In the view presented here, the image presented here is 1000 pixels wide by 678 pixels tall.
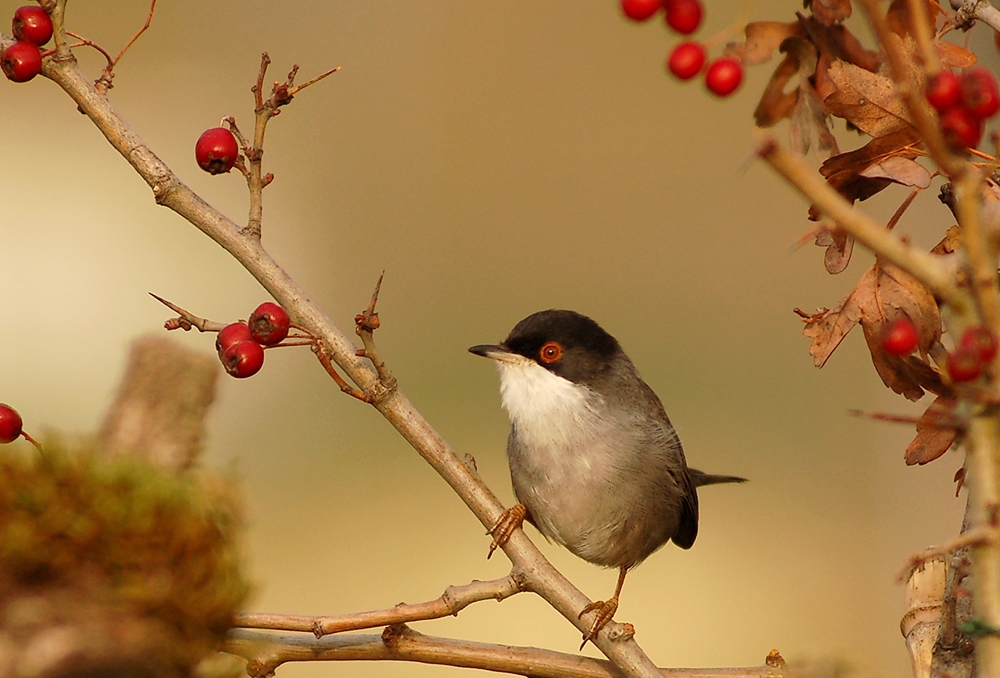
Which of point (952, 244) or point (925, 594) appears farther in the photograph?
point (925, 594)

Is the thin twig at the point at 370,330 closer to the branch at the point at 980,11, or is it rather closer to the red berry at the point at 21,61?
the red berry at the point at 21,61

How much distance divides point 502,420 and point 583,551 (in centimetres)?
641

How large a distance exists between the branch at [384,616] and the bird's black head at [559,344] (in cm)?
121

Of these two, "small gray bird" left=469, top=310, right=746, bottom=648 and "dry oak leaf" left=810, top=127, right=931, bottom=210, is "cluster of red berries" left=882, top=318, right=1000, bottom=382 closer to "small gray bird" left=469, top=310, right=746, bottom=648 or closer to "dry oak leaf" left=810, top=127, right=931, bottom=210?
"dry oak leaf" left=810, top=127, right=931, bottom=210

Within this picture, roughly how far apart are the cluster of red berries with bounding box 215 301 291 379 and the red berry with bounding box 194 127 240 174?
1.08 feet

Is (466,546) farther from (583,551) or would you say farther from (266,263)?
(266,263)

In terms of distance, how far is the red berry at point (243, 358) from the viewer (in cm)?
205

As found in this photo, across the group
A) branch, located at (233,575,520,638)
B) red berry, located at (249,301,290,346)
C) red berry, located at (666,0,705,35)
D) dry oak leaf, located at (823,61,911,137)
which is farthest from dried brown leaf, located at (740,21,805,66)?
branch, located at (233,575,520,638)

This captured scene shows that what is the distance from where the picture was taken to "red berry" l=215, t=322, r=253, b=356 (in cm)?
210

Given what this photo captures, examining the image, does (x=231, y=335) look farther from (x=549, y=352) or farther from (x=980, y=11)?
(x=980, y=11)

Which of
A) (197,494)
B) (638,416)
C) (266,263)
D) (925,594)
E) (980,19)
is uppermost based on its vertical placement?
(980,19)

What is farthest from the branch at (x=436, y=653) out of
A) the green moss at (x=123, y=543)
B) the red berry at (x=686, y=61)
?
the red berry at (x=686, y=61)

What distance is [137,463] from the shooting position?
168 cm

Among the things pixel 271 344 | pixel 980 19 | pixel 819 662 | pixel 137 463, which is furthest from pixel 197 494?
pixel 980 19
